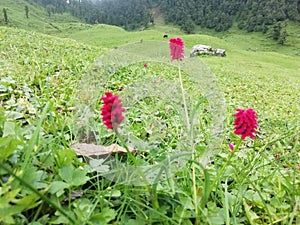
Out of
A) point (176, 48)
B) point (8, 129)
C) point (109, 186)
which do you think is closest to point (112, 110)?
point (109, 186)

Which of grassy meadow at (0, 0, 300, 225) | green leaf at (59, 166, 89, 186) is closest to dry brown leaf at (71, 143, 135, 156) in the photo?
grassy meadow at (0, 0, 300, 225)

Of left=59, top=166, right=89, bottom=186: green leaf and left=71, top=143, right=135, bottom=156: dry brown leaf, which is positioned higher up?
left=59, top=166, right=89, bottom=186: green leaf

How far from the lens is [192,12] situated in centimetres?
9444

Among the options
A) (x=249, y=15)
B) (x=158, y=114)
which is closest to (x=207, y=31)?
(x=249, y=15)

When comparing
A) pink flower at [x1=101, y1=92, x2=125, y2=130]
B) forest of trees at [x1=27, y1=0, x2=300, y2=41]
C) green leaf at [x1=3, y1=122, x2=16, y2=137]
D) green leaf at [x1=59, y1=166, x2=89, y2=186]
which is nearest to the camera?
pink flower at [x1=101, y1=92, x2=125, y2=130]

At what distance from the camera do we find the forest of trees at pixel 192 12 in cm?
7981

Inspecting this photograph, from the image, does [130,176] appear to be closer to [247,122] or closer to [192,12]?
[247,122]

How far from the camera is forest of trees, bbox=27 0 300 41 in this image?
3142 inches

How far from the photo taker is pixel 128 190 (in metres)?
1.17

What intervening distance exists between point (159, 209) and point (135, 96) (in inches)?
35.8

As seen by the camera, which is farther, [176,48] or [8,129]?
[176,48]

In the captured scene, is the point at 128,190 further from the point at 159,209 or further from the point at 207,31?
the point at 207,31

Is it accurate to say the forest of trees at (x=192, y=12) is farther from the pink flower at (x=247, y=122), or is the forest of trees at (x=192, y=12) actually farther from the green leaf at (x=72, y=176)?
the green leaf at (x=72, y=176)

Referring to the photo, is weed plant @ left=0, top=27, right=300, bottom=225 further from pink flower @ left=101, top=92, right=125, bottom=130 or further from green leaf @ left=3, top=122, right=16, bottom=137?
pink flower @ left=101, top=92, right=125, bottom=130
